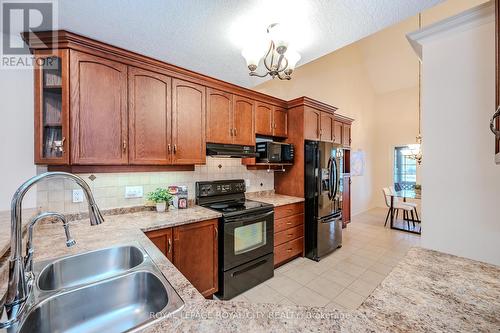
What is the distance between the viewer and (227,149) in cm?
257

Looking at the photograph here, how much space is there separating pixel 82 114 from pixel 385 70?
727cm

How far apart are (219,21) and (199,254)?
6.71 ft

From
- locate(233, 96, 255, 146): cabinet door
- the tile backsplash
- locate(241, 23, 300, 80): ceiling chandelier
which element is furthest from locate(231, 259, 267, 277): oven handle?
locate(241, 23, 300, 80): ceiling chandelier

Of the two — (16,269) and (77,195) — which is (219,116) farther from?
(16,269)

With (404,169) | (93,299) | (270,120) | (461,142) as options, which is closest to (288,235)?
(270,120)

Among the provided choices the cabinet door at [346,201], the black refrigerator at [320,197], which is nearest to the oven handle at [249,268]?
the black refrigerator at [320,197]

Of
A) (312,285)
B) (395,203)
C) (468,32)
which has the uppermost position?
(468,32)

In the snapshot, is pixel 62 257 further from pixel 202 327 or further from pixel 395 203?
pixel 395 203

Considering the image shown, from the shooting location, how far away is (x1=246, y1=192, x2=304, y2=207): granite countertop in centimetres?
286

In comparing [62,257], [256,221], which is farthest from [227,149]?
[62,257]

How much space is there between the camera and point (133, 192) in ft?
7.34

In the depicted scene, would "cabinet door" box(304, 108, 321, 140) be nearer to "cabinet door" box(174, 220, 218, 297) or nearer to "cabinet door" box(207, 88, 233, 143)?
"cabinet door" box(207, 88, 233, 143)

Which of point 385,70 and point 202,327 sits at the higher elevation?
point 385,70

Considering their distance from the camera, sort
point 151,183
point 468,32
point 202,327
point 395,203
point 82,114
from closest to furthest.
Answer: point 202,327
point 468,32
point 82,114
point 151,183
point 395,203
